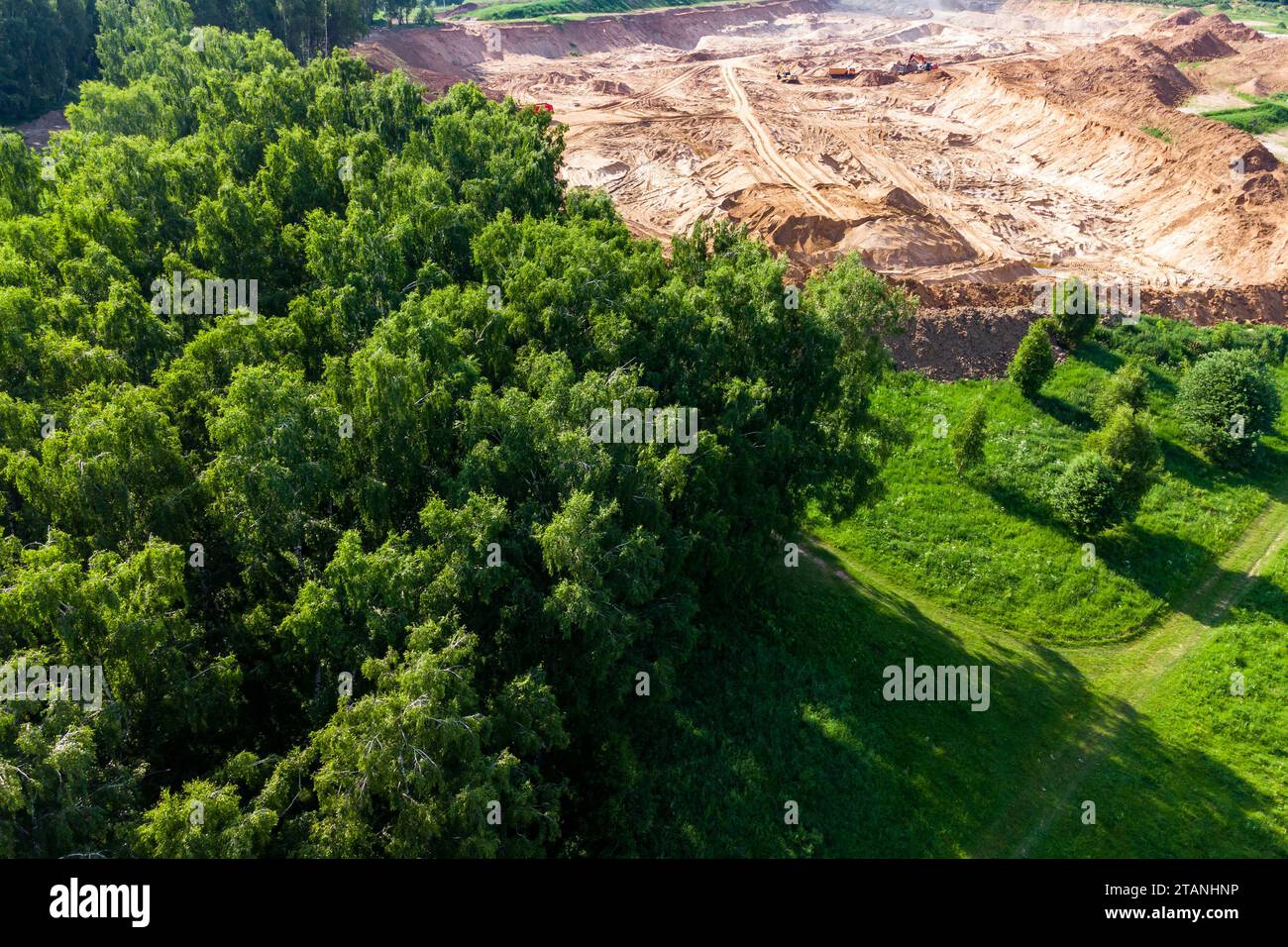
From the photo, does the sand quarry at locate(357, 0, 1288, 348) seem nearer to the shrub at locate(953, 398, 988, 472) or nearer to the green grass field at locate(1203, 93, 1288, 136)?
the green grass field at locate(1203, 93, 1288, 136)

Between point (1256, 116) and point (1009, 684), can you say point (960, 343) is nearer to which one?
point (1009, 684)

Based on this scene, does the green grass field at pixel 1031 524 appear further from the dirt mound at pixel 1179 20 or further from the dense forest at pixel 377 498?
the dirt mound at pixel 1179 20

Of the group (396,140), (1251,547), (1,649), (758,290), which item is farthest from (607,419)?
(1251,547)

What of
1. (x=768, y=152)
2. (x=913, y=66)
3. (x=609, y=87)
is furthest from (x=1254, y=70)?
(x=609, y=87)

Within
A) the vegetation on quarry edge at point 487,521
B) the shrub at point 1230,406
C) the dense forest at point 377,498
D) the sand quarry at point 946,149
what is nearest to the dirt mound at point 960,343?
the sand quarry at point 946,149

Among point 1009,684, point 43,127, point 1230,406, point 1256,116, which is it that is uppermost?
point 1256,116

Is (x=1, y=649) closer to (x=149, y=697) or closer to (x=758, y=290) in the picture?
(x=149, y=697)
